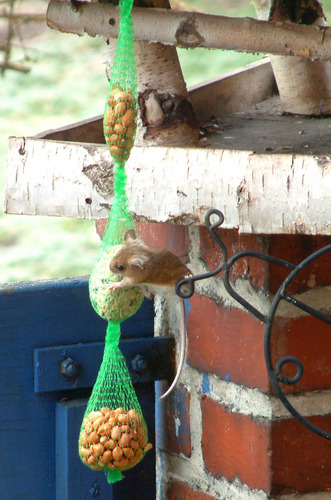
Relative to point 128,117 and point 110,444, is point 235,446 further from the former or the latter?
point 128,117

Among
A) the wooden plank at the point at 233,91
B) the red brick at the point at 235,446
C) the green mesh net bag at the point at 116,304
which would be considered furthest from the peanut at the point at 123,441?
the wooden plank at the point at 233,91

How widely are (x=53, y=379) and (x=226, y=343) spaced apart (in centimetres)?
26

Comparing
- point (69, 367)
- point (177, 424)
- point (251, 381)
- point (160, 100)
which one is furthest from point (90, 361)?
point (160, 100)

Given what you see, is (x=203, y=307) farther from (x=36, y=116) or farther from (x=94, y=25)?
(x=36, y=116)

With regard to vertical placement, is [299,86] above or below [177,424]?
above

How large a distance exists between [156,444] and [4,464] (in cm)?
23

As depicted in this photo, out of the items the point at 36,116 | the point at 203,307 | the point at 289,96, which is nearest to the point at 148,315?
the point at 203,307

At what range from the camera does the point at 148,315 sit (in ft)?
3.88

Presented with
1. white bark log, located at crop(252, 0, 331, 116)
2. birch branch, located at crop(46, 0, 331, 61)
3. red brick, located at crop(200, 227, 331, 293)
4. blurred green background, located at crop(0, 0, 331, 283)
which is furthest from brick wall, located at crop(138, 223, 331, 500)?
blurred green background, located at crop(0, 0, 331, 283)

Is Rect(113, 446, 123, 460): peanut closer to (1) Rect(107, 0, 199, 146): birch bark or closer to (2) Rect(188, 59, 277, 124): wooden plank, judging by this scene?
(1) Rect(107, 0, 199, 146): birch bark

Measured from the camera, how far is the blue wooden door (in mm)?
1109

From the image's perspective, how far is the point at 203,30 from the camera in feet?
2.93

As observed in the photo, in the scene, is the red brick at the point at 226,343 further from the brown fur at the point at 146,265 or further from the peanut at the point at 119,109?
the peanut at the point at 119,109

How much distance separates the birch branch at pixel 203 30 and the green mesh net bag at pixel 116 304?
0.05m
